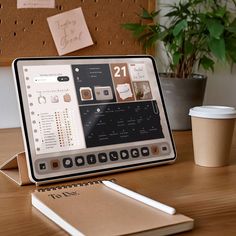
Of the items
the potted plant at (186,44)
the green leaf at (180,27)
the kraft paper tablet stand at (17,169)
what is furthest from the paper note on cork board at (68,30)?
the kraft paper tablet stand at (17,169)

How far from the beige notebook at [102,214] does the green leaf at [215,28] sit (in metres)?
0.61

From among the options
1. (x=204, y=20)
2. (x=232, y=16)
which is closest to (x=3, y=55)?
(x=204, y=20)

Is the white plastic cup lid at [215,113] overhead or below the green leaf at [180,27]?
below

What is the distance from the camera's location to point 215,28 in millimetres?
1179

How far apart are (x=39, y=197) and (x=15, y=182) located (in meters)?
0.13

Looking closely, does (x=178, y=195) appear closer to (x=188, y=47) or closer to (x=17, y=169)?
(x=17, y=169)

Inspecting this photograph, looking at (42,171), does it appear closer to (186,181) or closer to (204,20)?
(186,181)

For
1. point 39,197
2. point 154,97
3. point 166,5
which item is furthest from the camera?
point 166,5

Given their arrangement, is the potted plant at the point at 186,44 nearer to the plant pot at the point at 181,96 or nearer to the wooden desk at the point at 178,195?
the plant pot at the point at 181,96

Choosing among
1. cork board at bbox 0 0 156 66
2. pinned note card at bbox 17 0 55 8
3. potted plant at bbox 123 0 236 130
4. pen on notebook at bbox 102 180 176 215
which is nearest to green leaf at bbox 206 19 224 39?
potted plant at bbox 123 0 236 130

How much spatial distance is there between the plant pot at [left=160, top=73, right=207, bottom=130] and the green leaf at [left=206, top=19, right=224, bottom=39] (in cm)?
15

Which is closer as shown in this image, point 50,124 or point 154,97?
point 50,124

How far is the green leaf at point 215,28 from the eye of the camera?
117 centimetres

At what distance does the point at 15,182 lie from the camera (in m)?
0.79
